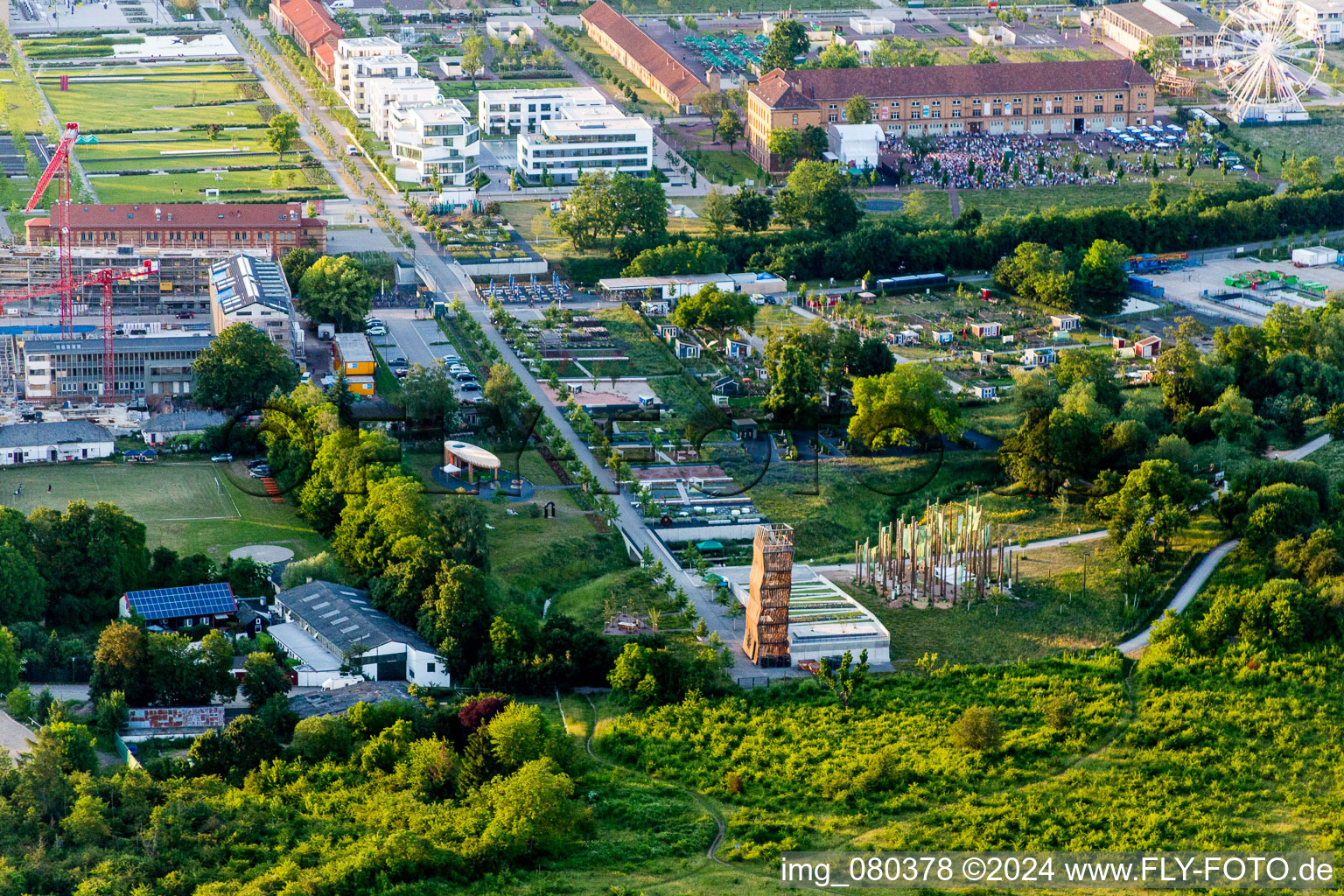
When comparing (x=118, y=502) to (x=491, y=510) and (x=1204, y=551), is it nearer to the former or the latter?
(x=491, y=510)

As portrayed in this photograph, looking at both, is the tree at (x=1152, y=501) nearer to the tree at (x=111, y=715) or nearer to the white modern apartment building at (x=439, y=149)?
the tree at (x=111, y=715)

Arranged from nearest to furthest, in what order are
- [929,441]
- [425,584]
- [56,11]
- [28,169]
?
[425,584], [929,441], [28,169], [56,11]

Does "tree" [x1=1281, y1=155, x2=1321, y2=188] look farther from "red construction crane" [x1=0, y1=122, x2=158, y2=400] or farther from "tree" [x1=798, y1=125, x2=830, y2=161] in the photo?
"red construction crane" [x1=0, y1=122, x2=158, y2=400]

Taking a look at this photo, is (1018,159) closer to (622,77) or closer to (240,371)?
(622,77)


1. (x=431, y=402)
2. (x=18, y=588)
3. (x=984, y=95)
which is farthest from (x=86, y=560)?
(x=984, y=95)

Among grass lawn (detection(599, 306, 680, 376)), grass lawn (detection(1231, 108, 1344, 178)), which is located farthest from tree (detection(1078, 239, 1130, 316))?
grass lawn (detection(1231, 108, 1344, 178))

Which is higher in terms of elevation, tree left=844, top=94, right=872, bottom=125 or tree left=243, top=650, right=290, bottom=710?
tree left=844, top=94, right=872, bottom=125

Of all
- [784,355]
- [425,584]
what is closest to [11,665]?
[425,584]

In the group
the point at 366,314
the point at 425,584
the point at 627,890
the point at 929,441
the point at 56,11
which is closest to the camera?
the point at 627,890
